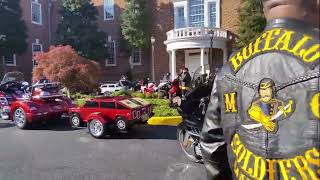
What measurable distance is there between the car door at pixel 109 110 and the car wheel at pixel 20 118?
3146mm

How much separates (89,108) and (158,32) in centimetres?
1934

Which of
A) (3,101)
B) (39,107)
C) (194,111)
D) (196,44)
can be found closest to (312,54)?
(194,111)

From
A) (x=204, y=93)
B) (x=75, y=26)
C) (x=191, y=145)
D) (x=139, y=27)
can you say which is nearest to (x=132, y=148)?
(x=191, y=145)

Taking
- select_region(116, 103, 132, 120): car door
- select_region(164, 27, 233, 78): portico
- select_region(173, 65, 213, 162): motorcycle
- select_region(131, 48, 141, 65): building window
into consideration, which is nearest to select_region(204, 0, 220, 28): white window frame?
select_region(164, 27, 233, 78): portico

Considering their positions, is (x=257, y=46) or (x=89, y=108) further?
(x=89, y=108)

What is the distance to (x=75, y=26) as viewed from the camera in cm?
2931

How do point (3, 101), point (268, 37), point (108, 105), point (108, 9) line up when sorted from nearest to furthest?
point (268, 37), point (108, 105), point (3, 101), point (108, 9)

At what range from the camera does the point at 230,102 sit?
167 centimetres

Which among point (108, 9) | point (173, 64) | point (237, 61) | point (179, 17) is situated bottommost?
point (237, 61)

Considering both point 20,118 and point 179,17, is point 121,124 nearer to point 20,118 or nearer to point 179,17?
point 20,118

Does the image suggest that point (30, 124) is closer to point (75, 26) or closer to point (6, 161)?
point (6, 161)

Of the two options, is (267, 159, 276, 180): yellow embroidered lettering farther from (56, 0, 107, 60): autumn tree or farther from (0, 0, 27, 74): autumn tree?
(0, 0, 27, 74): autumn tree

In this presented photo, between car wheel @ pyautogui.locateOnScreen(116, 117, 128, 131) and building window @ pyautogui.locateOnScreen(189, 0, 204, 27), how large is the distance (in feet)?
62.8

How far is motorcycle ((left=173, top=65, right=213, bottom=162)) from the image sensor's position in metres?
6.48
